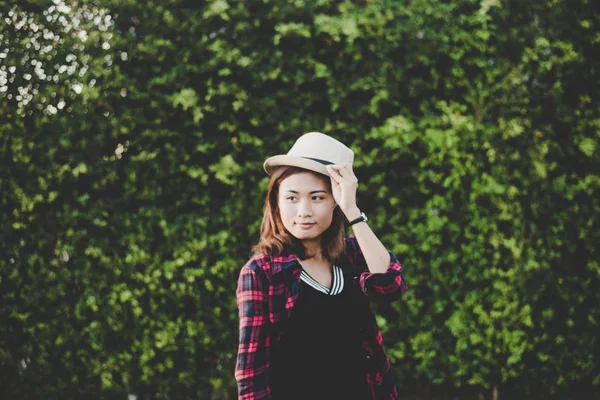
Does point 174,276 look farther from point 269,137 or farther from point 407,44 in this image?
point 407,44

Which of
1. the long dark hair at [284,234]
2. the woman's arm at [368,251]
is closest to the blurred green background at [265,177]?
the long dark hair at [284,234]

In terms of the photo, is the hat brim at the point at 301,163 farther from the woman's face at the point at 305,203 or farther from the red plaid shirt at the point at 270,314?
the red plaid shirt at the point at 270,314

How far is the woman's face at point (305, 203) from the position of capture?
2.30 m

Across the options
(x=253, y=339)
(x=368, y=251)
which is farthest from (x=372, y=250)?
(x=253, y=339)

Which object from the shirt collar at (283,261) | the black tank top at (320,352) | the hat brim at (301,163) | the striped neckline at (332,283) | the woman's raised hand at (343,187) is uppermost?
the hat brim at (301,163)

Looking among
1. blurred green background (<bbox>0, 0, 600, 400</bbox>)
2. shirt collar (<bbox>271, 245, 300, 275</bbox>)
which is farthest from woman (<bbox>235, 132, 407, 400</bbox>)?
blurred green background (<bbox>0, 0, 600, 400</bbox>)

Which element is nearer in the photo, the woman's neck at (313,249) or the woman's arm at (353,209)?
the woman's arm at (353,209)

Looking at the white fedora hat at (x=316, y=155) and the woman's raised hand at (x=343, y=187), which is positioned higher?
the white fedora hat at (x=316, y=155)

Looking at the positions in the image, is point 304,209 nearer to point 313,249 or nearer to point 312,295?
point 313,249

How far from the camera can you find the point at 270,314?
7.09 feet

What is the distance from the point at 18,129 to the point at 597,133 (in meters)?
4.99

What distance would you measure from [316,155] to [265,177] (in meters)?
2.41

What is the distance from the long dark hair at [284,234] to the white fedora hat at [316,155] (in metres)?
0.06

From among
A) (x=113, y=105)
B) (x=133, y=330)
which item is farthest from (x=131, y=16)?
(x=133, y=330)
